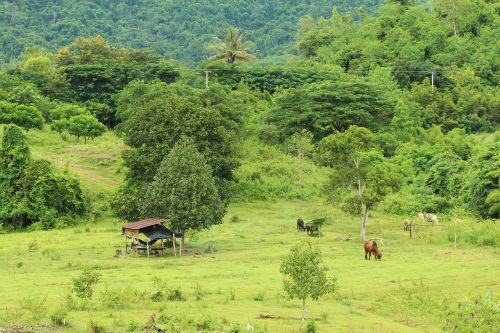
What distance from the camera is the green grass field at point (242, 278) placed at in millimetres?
25969

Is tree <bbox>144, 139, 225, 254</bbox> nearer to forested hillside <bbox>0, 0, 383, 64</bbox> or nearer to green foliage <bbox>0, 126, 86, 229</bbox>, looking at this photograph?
green foliage <bbox>0, 126, 86, 229</bbox>

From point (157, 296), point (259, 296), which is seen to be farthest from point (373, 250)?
point (157, 296)

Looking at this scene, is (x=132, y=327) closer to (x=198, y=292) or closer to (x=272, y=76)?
(x=198, y=292)

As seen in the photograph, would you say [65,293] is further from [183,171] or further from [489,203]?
[489,203]

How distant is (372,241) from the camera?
38.9m

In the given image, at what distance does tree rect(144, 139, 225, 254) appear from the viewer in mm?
40719

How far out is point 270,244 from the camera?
44.0m

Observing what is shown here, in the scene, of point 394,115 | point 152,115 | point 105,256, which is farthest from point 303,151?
point 105,256

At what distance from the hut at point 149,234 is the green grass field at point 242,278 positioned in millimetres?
962

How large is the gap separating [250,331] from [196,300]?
590cm

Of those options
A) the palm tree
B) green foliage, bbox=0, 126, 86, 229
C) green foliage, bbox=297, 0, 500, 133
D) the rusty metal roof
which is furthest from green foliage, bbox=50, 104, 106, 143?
the rusty metal roof

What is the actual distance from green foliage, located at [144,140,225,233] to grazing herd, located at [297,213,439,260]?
281 inches

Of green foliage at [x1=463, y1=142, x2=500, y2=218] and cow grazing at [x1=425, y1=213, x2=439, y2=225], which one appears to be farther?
cow grazing at [x1=425, y1=213, x2=439, y2=225]

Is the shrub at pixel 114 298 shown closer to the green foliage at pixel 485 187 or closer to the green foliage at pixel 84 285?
the green foliage at pixel 84 285
